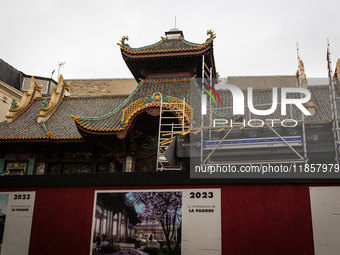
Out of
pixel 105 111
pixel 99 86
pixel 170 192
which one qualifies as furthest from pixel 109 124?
pixel 99 86

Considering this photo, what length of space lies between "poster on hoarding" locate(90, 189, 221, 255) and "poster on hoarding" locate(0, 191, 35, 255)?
205cm

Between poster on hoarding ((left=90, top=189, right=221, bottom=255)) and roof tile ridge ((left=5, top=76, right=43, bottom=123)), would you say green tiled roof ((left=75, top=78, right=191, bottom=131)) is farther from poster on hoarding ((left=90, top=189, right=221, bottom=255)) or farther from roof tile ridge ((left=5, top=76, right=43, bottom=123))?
roof tile ridge ((left=5, top=76, right=43, bottom=123))

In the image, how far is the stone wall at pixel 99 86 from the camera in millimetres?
34500

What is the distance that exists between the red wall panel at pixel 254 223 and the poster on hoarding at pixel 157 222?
192 millimetres

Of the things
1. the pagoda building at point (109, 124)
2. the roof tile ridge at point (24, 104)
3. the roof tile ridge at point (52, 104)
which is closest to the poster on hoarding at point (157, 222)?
the pagoda building at point (109, 124)

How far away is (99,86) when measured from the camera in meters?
35.0

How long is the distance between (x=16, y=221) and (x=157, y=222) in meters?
4.18

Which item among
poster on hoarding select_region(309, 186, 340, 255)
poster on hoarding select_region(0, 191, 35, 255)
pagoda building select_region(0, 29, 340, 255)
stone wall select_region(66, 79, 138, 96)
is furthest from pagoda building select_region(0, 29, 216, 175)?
stone wall select_region(66, 79, 138, 96)

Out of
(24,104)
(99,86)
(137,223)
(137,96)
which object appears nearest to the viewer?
(137,223)

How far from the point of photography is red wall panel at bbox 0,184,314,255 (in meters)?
7.99

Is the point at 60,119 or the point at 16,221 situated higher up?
the point at 60,119

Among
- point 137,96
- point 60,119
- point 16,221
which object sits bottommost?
point 16,221

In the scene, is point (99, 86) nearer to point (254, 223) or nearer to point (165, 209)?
point (165, 209)

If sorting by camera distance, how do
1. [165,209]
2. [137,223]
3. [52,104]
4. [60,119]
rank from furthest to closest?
[52,104] → [60,119] → [137,223] → [165,209]
